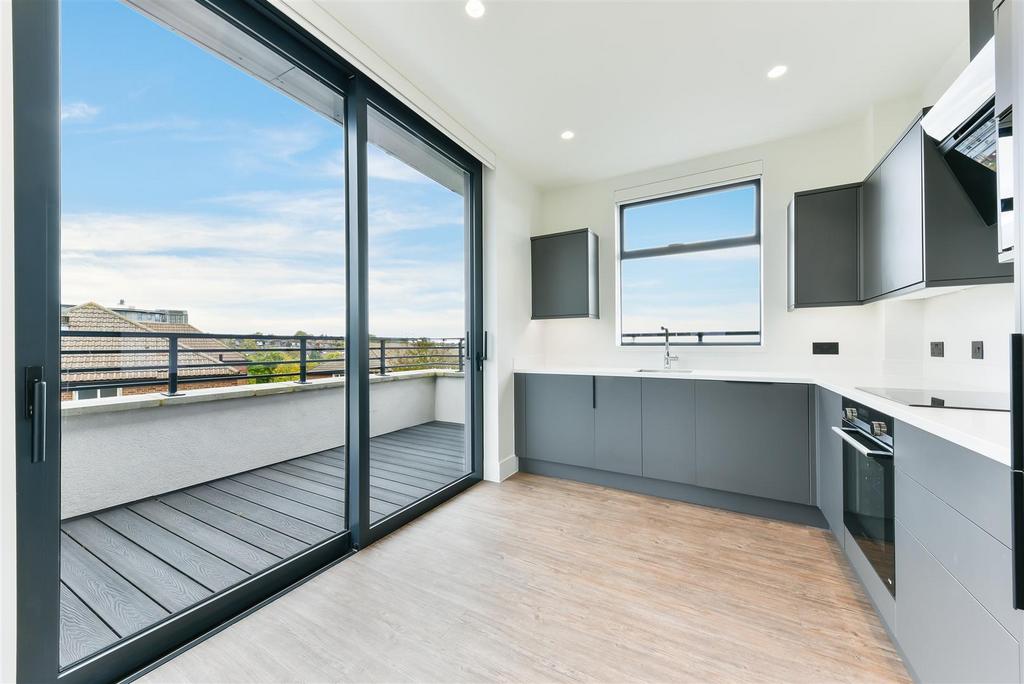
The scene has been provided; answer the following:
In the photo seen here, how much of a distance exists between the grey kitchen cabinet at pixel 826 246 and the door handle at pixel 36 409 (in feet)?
12.3

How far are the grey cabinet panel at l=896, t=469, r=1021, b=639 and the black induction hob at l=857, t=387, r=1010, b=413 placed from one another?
1.03 feet

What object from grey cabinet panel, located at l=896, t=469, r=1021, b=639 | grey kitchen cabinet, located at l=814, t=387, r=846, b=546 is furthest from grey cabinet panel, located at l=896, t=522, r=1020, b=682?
grey kitchen cabinet, located at l=814, t=387, r=846, b=546

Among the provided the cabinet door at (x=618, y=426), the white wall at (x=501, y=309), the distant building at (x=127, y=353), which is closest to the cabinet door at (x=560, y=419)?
the cabinet door at (x=618, y=426)

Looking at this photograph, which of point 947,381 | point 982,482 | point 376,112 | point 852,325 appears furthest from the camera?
point 852,325

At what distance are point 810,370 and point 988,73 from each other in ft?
7.51

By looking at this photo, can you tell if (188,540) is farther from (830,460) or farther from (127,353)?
(830,460)

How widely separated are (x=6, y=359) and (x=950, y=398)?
328cm

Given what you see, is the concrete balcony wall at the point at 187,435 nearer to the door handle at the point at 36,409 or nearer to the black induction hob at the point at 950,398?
the door handle at the point at 36,409

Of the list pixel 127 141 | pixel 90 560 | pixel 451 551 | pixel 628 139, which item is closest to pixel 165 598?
pixel 90 560

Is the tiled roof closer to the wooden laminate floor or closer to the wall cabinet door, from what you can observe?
the wooden laminate floor

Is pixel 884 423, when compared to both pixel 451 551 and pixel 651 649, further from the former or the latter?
pixel 451 551

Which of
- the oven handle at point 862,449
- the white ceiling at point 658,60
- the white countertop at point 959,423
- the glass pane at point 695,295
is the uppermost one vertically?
the white ceiling at point 658,60

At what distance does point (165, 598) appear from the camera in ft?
4.92

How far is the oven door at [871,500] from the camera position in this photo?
4.82 feet
